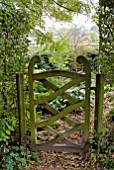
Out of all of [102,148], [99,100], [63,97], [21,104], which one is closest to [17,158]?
Result: [21,104]

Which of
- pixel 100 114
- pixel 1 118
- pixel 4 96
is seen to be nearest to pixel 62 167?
pixel 100 114

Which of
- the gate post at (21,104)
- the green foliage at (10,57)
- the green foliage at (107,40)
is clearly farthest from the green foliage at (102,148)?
the green foliage at (10,57)

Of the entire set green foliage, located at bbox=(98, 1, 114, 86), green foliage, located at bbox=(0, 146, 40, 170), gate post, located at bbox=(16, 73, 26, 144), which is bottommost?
green foliage, located at bbox=(0, 146, 40, 170)

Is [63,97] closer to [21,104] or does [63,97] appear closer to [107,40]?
[21,104]

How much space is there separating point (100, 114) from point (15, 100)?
1034 mm

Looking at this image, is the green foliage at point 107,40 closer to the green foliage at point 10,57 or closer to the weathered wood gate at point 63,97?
the weathered wood gate at point 63,97

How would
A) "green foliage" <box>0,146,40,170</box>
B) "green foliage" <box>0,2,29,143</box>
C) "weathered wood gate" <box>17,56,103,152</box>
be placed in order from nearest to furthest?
"green foliage" <box>0,146,40,170</box> < "green foliage" <box>0,2,29,143</box> < "weathered wood gate" <box>17,56,103,152</box>

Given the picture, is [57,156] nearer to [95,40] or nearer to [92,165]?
[92,165]

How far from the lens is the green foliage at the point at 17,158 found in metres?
1.99

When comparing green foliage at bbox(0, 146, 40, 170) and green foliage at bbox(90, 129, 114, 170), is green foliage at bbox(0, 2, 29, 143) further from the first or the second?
green foliage at bbox(90, 129, 114, 170)

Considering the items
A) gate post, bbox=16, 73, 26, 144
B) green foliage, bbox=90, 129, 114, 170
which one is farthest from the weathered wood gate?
green foliage, bbox=90, 129, 114, 170

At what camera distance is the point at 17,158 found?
81.5 inches

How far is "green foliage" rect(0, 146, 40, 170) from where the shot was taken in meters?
1.99

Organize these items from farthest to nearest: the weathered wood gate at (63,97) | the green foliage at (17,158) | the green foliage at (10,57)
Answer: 1. the weathered wood gate at (63,97)
2. the green foliage at (10,57)
3. the green foliage at (17,158)
